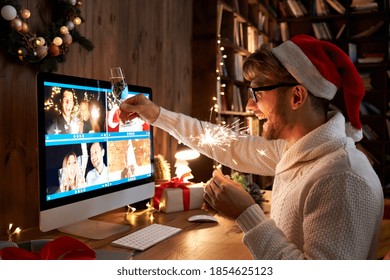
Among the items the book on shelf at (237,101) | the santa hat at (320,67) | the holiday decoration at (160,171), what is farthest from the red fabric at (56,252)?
the book on shelf at (237,101)

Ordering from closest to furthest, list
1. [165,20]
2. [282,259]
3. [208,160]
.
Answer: [282,259] → [208,160] → [165,20]

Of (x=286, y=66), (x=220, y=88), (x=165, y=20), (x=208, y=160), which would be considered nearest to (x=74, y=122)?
(x=286, y=66)

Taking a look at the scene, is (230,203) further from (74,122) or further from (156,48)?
(156,48)

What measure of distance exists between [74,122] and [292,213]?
753 mm

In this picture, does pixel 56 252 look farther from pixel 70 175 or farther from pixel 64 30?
pixel 64 30

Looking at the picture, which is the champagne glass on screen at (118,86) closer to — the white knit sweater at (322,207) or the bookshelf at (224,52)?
the white knit sweater at (322,207)

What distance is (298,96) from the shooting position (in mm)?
1189

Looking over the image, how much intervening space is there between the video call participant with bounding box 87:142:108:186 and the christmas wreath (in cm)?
40

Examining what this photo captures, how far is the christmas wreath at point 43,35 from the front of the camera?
1397 millimetres

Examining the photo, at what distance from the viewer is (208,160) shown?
7.79 ft

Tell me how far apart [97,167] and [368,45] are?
3946 millimetres

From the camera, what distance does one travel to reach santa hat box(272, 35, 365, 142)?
3.79 ft

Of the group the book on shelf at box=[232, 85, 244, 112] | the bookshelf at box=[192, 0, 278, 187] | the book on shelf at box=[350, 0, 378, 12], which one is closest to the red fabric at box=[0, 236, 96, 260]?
the bookshelf at box=[192, 0, 278, 187]

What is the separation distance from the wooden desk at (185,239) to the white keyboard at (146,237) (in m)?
0.02
